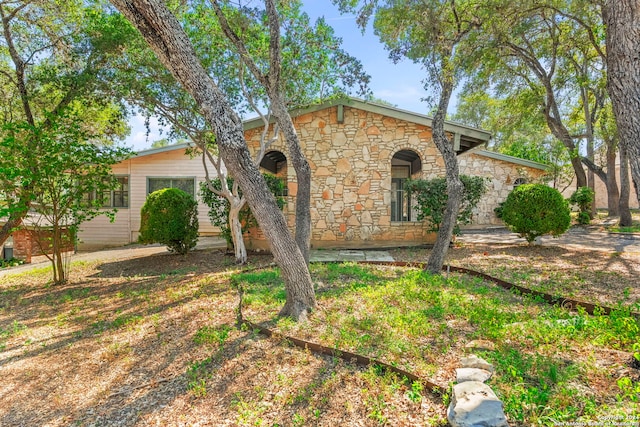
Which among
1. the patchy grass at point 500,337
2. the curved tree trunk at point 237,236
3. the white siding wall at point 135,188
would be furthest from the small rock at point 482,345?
the white siding wall at point 135,188

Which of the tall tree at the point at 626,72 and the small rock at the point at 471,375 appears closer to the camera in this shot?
the small rock at the point at 471,375

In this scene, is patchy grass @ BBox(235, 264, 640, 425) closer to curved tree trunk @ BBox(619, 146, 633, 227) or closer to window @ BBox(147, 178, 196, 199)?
window @ BBox(147, 178, 196, 199)

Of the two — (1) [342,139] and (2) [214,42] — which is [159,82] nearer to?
(2) [214,42]

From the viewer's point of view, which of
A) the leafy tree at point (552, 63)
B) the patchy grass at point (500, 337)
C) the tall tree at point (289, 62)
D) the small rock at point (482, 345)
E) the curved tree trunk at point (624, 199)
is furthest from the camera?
the curved tree trunk at point (624, 199)

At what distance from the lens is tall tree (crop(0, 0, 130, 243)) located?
6207 millimetres

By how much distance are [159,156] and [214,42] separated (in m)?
7.64

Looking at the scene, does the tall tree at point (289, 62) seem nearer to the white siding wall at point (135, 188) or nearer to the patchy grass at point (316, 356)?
the patchy grass at point (316, 356)

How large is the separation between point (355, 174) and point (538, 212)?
4.67 meters

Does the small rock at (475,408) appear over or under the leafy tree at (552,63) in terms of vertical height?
under

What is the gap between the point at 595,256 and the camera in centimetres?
734

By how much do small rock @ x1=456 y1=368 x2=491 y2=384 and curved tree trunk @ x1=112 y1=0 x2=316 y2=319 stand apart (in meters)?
1.79

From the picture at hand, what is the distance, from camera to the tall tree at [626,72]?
284 centimetres

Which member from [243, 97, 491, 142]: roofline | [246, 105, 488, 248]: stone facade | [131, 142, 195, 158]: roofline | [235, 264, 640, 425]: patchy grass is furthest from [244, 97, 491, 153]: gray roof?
[235, 264, 640, 425]: patchy grass

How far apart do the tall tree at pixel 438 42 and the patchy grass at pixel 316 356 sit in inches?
51.0
